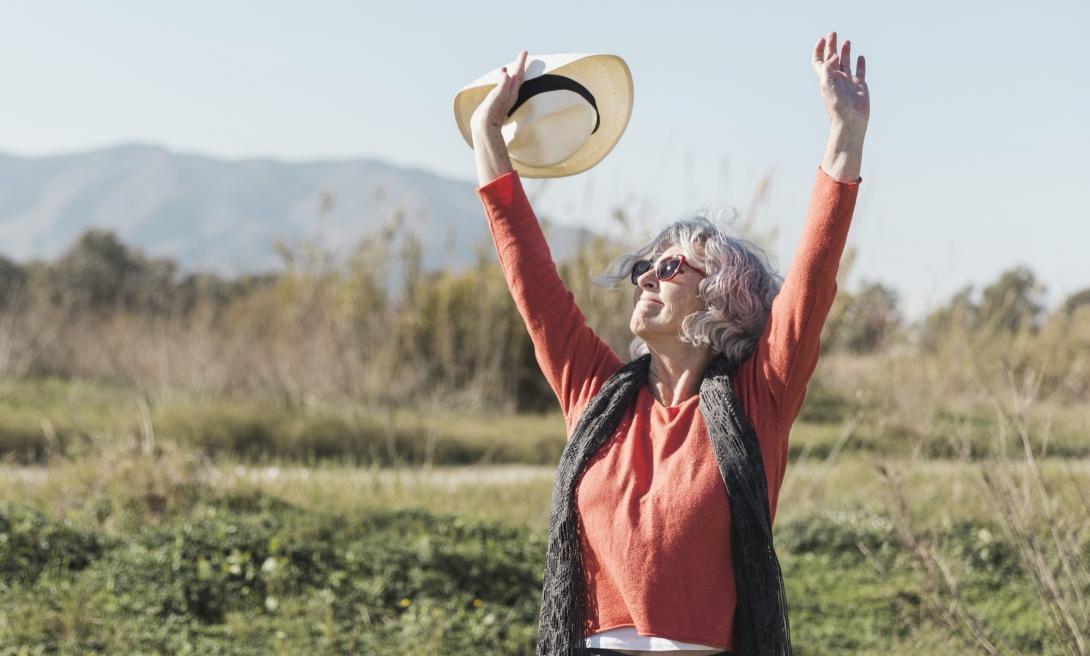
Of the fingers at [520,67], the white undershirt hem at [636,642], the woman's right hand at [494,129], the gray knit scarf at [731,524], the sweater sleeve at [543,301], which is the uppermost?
the fingers at [520,67]

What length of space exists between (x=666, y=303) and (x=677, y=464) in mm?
386

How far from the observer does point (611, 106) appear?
9.64ft

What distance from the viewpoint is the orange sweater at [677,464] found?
2389 mm

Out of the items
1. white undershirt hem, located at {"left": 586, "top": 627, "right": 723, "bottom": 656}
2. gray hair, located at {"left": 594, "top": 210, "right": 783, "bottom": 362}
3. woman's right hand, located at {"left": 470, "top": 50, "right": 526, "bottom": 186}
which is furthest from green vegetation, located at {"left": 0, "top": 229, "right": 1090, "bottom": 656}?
woman's right hand, located at {"left": 470, "top": 50, "right": 526, "bottom": 186}

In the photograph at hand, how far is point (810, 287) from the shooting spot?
239 cm

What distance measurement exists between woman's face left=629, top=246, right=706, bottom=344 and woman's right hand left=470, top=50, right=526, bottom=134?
0.49 meters

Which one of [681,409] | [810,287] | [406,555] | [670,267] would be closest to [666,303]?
[670,267]

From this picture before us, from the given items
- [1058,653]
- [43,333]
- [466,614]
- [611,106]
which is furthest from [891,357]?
[43,333]

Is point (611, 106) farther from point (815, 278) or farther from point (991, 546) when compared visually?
point (991, 546)

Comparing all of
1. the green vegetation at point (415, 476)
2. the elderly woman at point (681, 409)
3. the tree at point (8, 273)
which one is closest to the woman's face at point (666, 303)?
the elderly woman at point (681, 409)

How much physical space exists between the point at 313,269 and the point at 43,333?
4.02 metres

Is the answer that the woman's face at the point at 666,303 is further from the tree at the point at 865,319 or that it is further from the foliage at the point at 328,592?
the tree at the point at 865,319

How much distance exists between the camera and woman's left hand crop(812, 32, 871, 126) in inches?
94.5

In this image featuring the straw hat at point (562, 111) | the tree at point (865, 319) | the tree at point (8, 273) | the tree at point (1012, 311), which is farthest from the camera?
the tree at point (8, 273)
